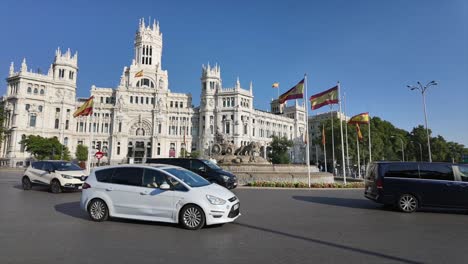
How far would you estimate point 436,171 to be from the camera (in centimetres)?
1222

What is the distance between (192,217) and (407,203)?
365 inches

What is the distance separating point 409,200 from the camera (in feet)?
40.2

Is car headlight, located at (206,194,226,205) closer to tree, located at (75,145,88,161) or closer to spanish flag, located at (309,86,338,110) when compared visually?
spanish flag, located at (309,86,338,110)

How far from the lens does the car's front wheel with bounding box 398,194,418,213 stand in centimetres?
1219

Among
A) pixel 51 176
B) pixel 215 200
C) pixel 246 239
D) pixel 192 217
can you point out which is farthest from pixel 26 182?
pixel 246 239

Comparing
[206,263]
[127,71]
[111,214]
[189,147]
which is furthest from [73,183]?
[127,71]

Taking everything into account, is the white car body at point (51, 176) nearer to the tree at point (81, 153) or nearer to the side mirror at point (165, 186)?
the side mirror at point (165, 186)

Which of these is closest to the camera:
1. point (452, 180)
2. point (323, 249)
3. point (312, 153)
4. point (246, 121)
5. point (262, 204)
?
point (323, 249)

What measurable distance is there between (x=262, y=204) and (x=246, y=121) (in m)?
80.7

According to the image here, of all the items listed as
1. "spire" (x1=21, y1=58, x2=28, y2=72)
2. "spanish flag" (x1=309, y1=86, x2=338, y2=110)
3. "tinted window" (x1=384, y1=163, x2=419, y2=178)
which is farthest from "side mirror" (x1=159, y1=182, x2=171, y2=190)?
"spire" (x1=21, y1=58, x2=28, y2=72)

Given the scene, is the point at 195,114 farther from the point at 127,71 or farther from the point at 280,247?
the point at 280,247

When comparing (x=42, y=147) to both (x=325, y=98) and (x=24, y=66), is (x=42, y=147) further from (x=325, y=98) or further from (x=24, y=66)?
(x=325, y=98)

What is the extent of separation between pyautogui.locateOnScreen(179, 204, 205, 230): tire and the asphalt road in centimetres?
25

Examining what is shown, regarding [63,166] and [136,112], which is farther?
[136,112]
